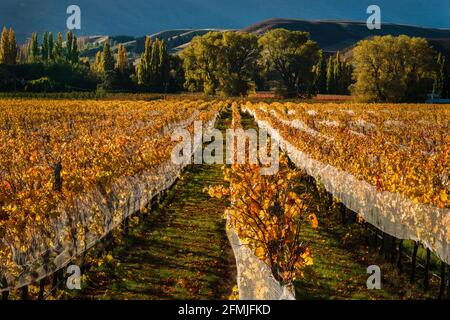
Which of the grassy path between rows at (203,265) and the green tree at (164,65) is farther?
the green tree at (164,65)

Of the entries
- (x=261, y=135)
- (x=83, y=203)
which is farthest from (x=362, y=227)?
(x=261, y=135)

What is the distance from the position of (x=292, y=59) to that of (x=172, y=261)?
249 feet

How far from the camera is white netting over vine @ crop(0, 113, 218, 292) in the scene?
792 centimetres

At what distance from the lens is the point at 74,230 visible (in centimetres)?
950

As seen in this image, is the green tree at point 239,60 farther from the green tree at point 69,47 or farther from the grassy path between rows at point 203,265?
the grassy path between rows at point 203,265

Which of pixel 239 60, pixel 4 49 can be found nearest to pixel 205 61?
pixel 239 60

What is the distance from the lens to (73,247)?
30.9ft

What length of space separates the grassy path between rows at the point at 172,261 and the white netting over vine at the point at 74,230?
69 centimetres

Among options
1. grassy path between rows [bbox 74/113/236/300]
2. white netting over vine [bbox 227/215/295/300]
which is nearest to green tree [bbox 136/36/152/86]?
grassy path between rows [bbox 74/113/236/300]

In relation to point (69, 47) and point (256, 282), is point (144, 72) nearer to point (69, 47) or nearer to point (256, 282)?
point (69, 47)

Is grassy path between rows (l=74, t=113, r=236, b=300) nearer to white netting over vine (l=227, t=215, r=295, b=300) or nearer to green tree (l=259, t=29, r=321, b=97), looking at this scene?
white netting over vine (l=227, t=215, r=295, b=300)

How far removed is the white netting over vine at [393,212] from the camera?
9.03 metres

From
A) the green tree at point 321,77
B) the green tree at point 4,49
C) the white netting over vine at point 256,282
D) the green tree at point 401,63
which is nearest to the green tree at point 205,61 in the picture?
the green tree at point 321,77

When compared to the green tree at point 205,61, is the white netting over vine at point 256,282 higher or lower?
lower
